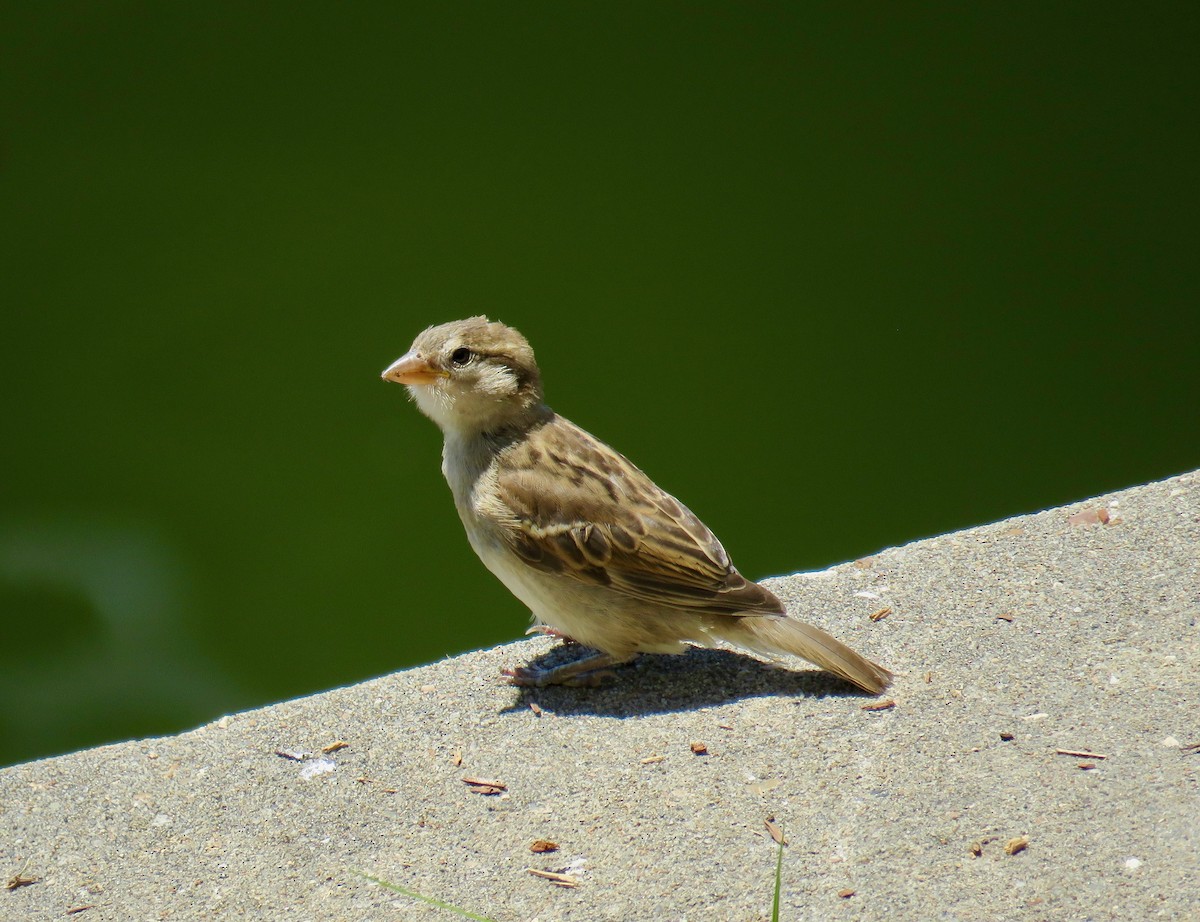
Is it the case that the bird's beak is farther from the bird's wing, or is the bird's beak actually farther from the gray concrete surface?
the gray concrete surface

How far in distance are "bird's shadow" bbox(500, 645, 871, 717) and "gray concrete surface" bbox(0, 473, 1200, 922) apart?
0.01 m

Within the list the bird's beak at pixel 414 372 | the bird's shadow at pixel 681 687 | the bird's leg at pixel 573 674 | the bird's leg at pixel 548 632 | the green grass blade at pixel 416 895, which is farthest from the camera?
the bird's leg at pixel 548 632

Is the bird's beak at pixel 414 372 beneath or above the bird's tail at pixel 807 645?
above

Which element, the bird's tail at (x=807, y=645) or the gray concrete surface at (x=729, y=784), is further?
the bird's tail at (x=807, y=645)

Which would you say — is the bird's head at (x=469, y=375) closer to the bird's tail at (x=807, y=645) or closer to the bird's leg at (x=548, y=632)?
the bird's leg at (x=548, y=632)

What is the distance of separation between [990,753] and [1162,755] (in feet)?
1.35

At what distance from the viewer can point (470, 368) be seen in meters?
4.32

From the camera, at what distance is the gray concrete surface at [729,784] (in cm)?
307

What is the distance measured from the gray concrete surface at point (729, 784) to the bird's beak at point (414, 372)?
93cm

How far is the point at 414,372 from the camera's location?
4305mm

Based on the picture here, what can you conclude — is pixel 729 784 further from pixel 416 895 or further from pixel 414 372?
pixel 414 372

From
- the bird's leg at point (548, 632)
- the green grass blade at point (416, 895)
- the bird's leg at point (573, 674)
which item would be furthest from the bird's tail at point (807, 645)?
the green grass blade at point (416, 895)

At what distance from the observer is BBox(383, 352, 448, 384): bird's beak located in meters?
4.29

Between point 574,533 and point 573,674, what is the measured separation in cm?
44
